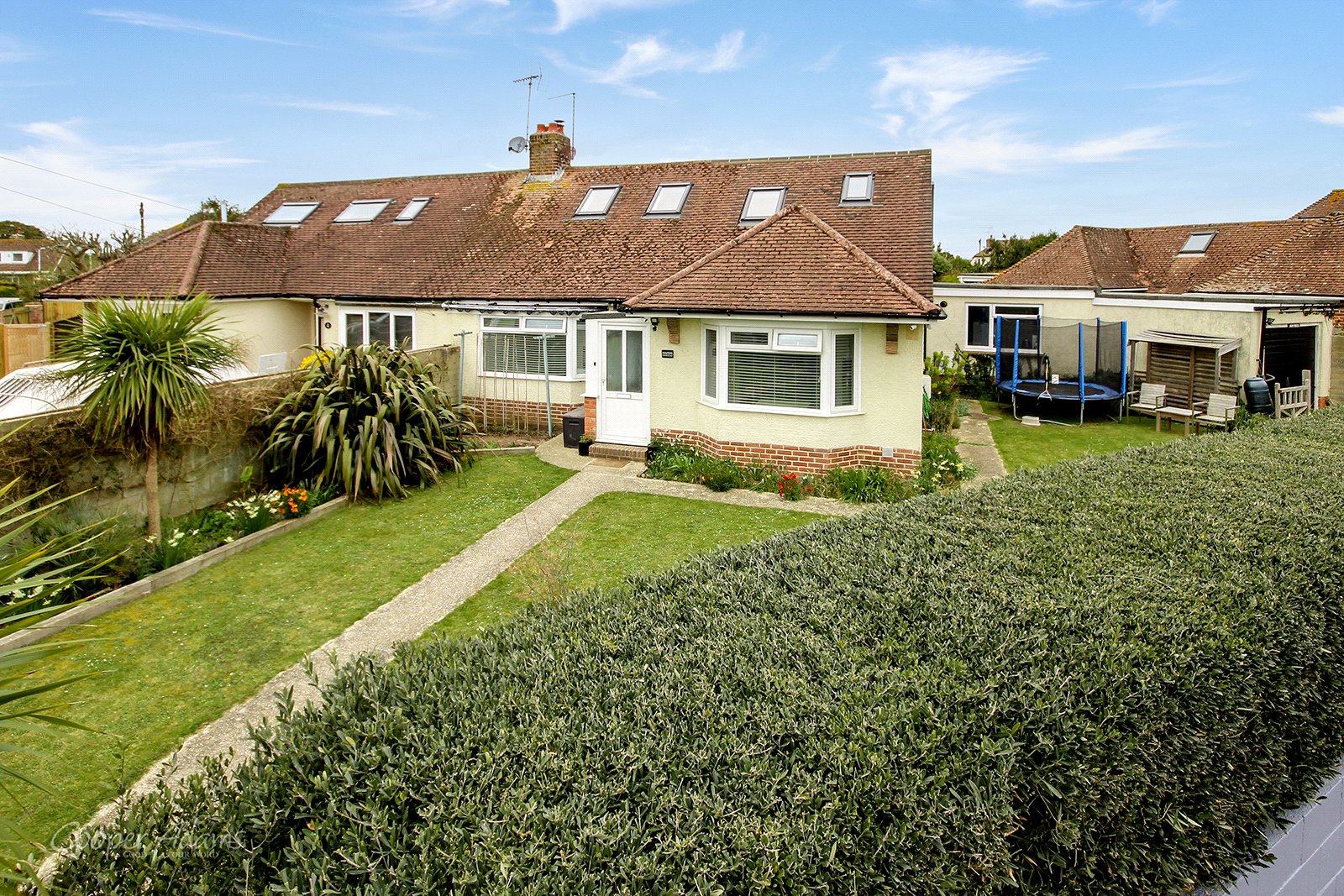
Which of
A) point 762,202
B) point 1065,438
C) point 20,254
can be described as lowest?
point 1065,438

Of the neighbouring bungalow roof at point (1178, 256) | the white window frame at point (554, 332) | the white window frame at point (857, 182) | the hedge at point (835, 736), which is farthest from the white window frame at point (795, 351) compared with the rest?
the neighbouring bungalow roof at point (1178, 256)

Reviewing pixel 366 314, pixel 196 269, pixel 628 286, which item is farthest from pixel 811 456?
pixel 196 269

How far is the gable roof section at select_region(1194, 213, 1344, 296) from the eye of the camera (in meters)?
20.1

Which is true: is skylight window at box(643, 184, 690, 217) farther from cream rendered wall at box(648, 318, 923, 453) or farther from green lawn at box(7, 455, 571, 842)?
green lawn at box(7, 455, 571, 842)

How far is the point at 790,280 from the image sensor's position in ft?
45.0

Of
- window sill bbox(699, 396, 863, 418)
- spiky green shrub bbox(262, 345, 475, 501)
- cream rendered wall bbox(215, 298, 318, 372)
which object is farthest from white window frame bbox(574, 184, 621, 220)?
spiky green shrub bbox(262, 345, 475, 501)

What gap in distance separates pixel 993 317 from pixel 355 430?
60.6ft

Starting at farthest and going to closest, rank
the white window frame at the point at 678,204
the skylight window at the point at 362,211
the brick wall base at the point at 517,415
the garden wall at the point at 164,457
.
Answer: the skylight window at the point at 362,211 < the white window frame at the point at 678,204 < the brick wall base at the point at 517,415 < the garden wall at the point at 164,457

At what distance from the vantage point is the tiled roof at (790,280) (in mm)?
12984

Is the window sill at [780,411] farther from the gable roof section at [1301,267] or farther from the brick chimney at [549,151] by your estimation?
the gable roof section at [1301,267]

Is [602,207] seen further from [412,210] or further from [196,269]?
[196,269]

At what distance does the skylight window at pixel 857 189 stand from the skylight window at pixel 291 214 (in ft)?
49.3

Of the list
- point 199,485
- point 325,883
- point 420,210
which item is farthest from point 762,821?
point 420,210

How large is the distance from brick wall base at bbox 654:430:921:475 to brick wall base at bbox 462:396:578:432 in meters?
5.00
